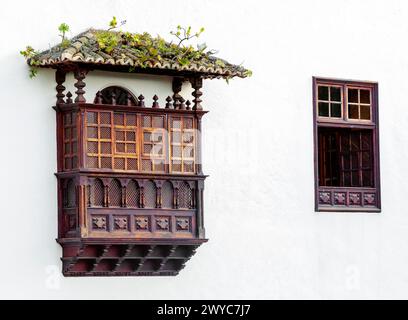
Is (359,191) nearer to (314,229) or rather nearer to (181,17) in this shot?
(314,229)

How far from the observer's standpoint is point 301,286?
15656 mm

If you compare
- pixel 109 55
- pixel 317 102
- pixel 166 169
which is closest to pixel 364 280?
pixel 317 102

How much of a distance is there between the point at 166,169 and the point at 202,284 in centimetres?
142

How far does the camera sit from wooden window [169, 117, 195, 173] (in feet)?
47.2

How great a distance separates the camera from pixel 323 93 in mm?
16047

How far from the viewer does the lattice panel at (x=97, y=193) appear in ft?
45.5

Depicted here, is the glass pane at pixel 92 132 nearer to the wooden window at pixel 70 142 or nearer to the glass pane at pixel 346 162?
the wooden window at pixel 70 142

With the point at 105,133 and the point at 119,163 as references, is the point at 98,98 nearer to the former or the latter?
the point at 105,133

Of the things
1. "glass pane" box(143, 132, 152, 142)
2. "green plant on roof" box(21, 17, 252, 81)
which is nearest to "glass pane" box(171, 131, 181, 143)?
"glass pane" box(143, 132, 152, 142)

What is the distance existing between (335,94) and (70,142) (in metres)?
3.53

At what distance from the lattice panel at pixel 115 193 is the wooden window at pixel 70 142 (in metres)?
0.41

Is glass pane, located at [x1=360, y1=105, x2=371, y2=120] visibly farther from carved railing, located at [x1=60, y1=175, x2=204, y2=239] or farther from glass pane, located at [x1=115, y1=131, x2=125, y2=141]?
glass pane, located at [x1=115, y1=131, x2=125, y2=141]

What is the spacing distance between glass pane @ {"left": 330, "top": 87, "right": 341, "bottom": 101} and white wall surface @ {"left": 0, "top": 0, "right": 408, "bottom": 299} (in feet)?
0.71

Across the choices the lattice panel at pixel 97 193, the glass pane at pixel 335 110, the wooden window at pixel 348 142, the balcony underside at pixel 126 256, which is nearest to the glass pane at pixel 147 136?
the lattice panel at pixel 97 193
